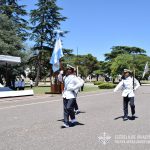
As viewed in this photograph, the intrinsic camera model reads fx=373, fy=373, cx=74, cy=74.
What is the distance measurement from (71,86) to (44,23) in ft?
177

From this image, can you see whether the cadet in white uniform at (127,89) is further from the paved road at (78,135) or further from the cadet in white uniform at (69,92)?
the cadet in white uniform at (69,92)

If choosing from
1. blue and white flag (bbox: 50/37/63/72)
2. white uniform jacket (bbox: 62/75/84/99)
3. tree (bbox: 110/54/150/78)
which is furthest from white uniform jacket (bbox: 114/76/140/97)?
A: tree (bbox: 110/54/150/78)

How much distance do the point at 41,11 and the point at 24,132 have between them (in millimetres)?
56359

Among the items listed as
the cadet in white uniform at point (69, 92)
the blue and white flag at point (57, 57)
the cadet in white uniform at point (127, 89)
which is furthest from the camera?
the blue and white flag at point (57, 57)

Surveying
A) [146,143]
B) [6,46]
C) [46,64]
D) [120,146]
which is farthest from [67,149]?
[46,64]

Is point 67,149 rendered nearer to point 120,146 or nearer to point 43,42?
point 120,146

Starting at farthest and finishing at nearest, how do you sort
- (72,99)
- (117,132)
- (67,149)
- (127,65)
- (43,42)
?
(127,65) < (43,42) < (72,99) < (117,132) < (67,149)

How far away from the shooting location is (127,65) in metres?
84.9

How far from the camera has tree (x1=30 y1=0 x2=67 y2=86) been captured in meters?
63.4

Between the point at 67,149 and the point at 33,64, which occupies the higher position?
the point at 33,64

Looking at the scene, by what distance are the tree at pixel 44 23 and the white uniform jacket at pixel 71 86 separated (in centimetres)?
5246

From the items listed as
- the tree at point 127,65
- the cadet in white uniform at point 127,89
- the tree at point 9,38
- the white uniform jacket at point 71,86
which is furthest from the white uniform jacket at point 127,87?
the tree at point 127,65

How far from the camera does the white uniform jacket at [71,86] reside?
10.7m

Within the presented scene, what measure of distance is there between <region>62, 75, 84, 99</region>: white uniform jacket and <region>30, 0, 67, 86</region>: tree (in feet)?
172
